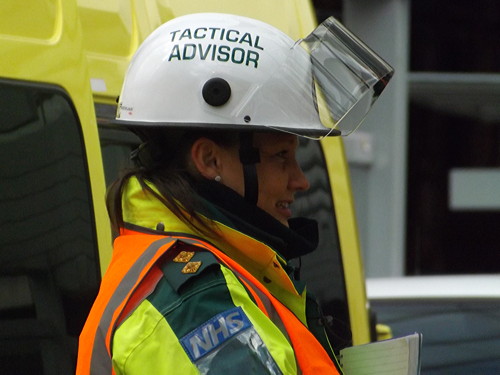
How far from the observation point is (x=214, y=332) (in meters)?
1.63

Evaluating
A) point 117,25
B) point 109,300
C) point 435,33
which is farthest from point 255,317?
point 435,33

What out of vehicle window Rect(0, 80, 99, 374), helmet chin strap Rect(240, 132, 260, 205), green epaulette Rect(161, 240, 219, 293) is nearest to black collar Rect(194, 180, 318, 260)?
helmet chin strap Rect(240, 132, 260, 205)

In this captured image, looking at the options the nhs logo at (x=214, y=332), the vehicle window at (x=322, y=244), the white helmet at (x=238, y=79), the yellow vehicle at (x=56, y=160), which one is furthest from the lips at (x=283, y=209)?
the vehicle window at (x=322, y=244)

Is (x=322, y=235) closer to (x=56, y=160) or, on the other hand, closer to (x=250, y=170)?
(x=56, y=160)

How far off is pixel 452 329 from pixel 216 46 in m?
2.45

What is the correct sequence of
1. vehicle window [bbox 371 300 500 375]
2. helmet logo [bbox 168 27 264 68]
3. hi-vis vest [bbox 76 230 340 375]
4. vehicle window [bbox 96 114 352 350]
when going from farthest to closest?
vehicle window [bbox 371 300 500 375] → vehicle window [bbox 96 114 352 350] → helmet logo [bbox 168 27 264 68] → hi-vis vest [bbox 76 230 340 375]

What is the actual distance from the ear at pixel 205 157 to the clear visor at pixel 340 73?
283 millimetres

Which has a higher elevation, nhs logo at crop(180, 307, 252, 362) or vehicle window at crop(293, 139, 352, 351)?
nhs logo at crop(180, 307, 252, 362)

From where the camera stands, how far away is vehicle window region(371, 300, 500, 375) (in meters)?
3.97

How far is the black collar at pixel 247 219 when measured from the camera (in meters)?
1.93

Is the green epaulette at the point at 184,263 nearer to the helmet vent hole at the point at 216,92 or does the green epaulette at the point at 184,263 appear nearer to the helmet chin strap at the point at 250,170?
the helmet chin strap at the point at 250,170

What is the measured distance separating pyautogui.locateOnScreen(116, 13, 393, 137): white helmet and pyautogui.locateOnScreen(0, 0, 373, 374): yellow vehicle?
0.26 metres

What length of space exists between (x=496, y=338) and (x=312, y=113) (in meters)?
2.19

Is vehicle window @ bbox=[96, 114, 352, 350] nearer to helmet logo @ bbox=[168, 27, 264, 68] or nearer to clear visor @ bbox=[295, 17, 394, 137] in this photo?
clear visor @ bbox=[295, 17, 394, 137]
